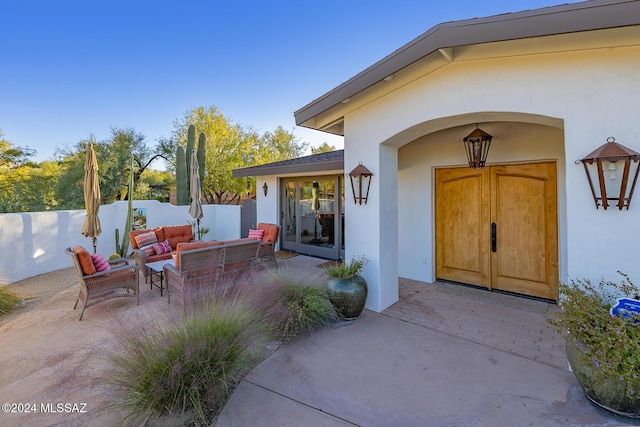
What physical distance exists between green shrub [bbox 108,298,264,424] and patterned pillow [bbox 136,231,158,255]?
5.65 metres

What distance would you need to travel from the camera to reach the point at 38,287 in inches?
258

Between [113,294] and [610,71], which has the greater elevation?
[610,71]

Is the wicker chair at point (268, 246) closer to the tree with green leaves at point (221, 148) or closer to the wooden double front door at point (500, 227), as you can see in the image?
the wooden double front door at point (500, 227)

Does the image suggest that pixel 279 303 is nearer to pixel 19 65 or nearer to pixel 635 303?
pixel 635 303

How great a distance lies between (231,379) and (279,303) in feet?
4.77

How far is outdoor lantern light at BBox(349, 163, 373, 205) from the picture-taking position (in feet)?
15.9

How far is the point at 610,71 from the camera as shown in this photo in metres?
2.98

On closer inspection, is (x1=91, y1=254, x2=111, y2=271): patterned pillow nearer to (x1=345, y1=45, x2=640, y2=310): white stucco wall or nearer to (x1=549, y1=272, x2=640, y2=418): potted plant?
(x1=345, y1=45, x2=640, y2=310): white stucco wall

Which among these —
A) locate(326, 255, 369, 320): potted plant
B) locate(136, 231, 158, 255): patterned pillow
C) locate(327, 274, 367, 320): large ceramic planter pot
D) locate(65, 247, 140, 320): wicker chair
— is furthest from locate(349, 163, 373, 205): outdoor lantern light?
locate(136, 231, 158, 255): patterned pillow

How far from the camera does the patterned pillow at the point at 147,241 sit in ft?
24.9

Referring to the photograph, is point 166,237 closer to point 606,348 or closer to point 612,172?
point 606,348

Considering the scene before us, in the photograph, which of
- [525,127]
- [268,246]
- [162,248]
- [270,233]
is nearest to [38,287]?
[162,248]

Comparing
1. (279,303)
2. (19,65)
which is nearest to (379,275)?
(279,303)

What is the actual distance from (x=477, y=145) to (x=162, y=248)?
8.16 metres
